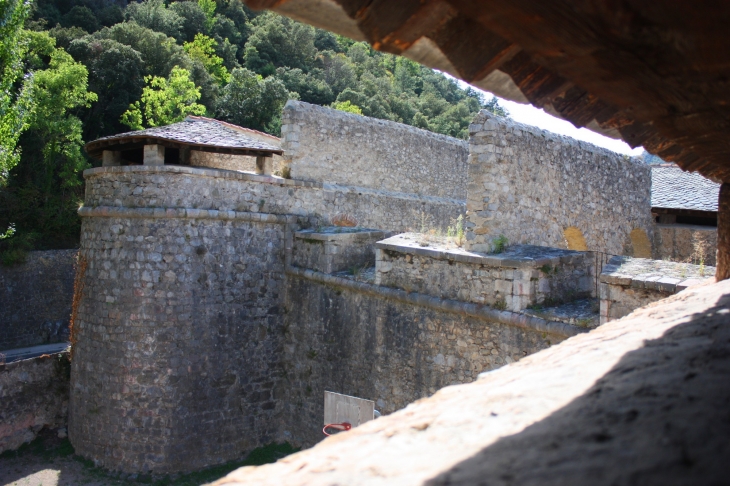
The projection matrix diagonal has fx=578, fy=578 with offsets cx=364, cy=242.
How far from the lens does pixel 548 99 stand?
2.21 meters

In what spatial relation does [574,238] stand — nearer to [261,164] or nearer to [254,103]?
[261,164]

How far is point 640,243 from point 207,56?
98.8 ft

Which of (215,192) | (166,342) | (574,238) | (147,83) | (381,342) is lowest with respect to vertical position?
(166,342)

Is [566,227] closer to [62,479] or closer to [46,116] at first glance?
[62,479]

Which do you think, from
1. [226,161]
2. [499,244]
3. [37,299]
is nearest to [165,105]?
[37,299]

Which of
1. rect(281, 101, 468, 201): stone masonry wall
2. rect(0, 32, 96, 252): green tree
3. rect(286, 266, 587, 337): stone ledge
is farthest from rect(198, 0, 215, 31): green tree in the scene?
rect(286, 266, 587, 337): stone ledge

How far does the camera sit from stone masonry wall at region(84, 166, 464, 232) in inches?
383

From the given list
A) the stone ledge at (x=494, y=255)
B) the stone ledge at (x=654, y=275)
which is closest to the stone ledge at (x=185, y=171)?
the stone ledge at (x=494, y=255)

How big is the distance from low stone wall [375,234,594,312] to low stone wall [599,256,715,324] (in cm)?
108

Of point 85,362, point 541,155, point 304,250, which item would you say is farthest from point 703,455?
point 85,362

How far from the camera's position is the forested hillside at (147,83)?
892 inches

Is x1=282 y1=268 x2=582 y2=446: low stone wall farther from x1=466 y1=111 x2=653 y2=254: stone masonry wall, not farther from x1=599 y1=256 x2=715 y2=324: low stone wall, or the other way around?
x1=466 y1=111 x2=653 y2=254: stone masonry wall

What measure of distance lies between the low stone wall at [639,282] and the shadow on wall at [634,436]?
371cm

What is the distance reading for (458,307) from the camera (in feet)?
25.8
